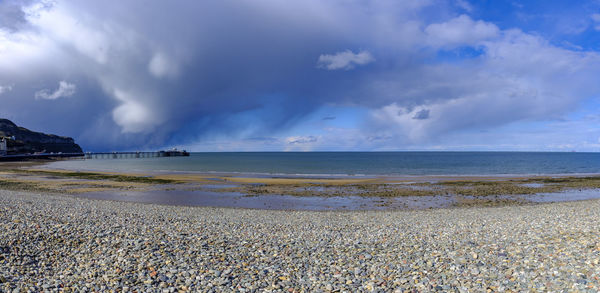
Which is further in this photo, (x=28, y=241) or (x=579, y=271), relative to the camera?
(x=28, y=241)

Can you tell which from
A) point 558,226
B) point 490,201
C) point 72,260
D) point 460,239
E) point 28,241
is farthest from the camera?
point 490,201

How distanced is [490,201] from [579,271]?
63.5 ft

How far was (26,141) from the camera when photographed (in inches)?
Result: 6693

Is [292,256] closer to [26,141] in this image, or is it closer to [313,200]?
[313,200]

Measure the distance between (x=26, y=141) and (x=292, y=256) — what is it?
696 feet

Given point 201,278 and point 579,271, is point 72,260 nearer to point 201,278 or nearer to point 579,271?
point 201,278

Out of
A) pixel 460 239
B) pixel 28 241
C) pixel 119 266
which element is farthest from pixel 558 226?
pixel 28 241

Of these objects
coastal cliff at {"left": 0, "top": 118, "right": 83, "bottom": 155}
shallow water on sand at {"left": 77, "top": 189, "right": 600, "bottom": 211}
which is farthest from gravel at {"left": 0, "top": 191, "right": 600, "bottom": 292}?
coastal cliff at {"left": 0, "top": 118, "right": 83, "bottom": 155}

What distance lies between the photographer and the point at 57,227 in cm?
1216

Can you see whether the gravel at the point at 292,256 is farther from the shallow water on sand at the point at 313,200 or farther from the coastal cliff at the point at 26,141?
the coastal cliff at the point at 26,141

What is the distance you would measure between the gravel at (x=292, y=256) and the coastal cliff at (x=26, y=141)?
526 ft

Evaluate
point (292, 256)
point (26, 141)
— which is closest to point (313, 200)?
point (292, 256)

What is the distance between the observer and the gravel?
774 cm

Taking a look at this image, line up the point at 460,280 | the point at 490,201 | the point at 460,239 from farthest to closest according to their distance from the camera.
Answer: the point at 490,201 < the point at 460,239 < the point at 460,280
